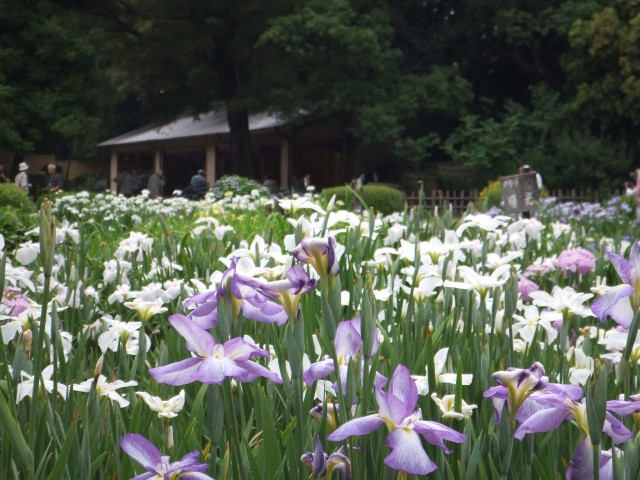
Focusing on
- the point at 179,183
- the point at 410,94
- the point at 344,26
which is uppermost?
the point at 344,26

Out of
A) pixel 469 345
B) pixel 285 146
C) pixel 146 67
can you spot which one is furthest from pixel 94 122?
pixel 469 345

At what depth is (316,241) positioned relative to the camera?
122 centimetres

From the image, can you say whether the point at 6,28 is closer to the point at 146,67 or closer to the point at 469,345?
the point at 146,67

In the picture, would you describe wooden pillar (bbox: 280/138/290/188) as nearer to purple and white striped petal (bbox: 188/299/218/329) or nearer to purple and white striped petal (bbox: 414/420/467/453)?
purple and white striped petal (bbox: 188/299/218/329)

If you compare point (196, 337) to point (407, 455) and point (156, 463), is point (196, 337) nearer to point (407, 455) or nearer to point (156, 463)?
point (156, 463)

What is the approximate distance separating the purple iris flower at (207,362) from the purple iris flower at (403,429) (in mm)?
168

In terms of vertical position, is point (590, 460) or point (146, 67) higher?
point (146, 67)

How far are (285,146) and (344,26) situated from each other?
6144 millimetres

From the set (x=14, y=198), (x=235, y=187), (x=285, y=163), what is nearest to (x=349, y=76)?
(x=285, y=163)

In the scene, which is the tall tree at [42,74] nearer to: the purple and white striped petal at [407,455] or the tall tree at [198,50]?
the tall tree at [198,50]

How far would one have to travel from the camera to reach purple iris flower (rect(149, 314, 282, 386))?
112 cm

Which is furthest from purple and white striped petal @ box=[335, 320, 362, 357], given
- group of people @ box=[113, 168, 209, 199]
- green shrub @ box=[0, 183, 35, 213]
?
group of people @ box=[113, 168, 209, 199]

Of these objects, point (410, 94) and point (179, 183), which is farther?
point (179, 183)

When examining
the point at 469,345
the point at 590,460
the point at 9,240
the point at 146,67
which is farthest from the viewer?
the point at 146,67
